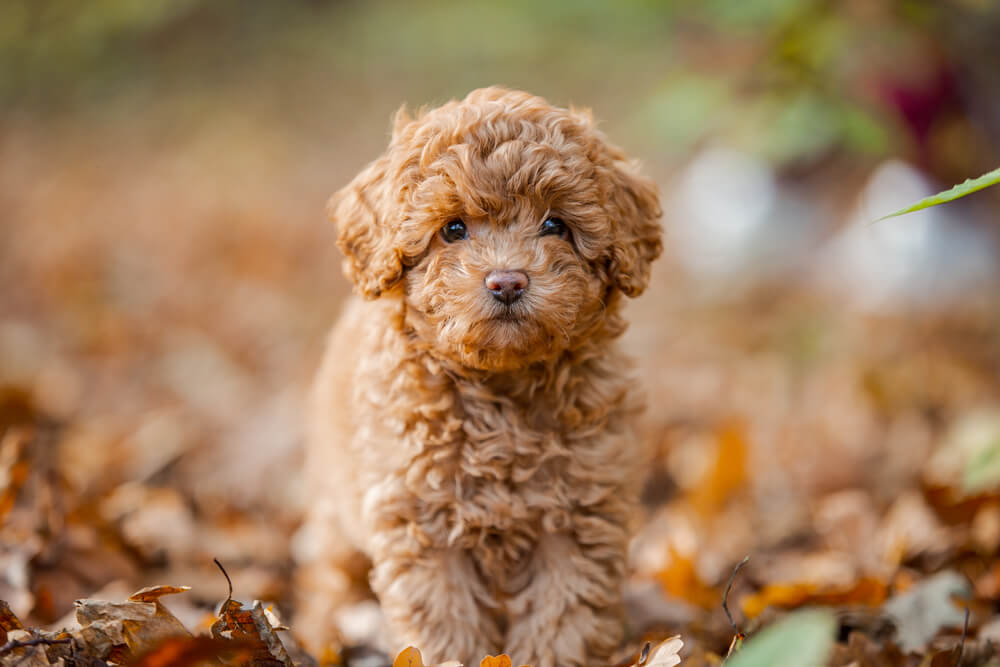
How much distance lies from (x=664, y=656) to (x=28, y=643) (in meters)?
1.67

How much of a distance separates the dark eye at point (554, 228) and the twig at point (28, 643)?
176 cm

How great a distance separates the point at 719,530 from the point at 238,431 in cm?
274

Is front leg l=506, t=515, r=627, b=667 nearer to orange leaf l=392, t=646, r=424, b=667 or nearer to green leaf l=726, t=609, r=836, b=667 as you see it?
orange leaf l=392, t=646, r=424, b=667

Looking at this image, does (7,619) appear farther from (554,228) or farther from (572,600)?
(554,228)

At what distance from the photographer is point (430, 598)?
297cm

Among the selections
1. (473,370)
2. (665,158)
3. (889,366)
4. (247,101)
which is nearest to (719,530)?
(889,366)

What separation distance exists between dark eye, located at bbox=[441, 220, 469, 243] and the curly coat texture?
3 centimetres

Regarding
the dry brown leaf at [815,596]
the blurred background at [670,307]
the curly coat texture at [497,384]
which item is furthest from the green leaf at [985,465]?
the curly coat texture at [497,384]

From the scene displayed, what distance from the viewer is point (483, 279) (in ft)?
9.05

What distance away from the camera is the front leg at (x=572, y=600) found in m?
2.98

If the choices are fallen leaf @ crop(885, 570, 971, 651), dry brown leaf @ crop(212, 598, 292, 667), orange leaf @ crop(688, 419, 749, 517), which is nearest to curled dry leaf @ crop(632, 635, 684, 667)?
fallen leaf @ crop(885, 570, 971, 651)

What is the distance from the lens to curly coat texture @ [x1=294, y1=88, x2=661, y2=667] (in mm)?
Answer: 2822

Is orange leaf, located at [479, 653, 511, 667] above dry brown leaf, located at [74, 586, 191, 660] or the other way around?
the other way around

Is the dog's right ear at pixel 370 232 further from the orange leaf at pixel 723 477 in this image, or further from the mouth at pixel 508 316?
the orange leaf at pixel 723 477
